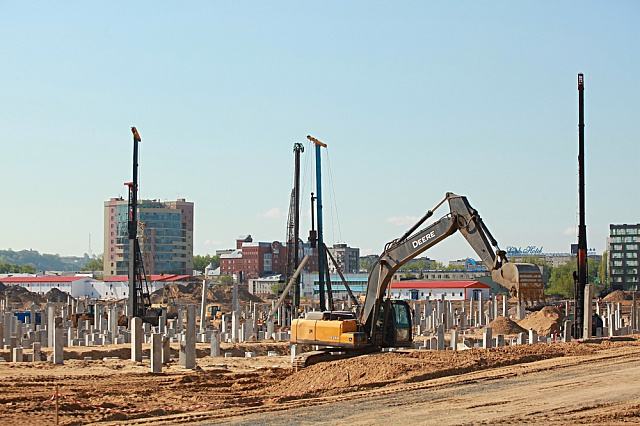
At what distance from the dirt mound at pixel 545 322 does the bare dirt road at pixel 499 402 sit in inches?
1070

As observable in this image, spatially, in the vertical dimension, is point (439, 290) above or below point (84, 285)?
below

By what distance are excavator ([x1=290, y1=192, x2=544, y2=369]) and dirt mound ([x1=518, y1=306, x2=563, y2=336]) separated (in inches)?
972

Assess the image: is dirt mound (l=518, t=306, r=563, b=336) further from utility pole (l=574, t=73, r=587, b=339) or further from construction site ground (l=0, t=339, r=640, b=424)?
construction site ground (l=0, t=339, r=640, b=424)

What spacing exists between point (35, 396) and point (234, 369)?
9.04m

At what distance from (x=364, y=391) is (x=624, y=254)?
113 m

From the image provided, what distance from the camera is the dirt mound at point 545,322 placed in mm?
47888

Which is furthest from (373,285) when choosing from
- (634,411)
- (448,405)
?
(634,411)

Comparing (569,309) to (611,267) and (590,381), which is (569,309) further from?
(611,267)

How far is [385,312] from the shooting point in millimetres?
23062

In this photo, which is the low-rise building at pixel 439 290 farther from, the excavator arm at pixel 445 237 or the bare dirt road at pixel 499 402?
the bare dirt road at pixel 499 402

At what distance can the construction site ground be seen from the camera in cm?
1520

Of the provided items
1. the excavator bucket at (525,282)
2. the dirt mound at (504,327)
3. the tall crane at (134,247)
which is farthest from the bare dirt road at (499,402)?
the tall crane at (134,247)

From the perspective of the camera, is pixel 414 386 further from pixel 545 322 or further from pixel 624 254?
pixel 624 254

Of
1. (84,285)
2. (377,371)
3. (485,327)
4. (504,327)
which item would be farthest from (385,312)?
(84,285)
